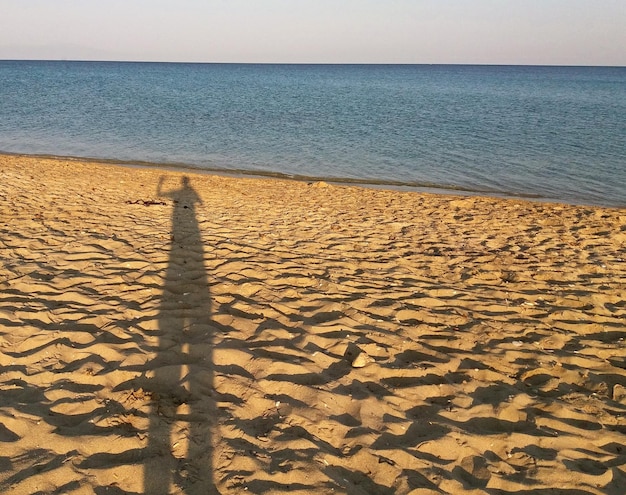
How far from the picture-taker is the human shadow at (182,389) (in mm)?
2751

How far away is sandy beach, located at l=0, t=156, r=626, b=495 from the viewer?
9.45 ft

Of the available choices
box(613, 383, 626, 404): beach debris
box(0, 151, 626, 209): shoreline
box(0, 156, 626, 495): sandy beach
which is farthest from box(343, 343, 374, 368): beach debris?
box(0, 151, 626, 209): shoreline

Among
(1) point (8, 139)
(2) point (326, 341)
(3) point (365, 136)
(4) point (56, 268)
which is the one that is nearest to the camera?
(2) point (326, 341)

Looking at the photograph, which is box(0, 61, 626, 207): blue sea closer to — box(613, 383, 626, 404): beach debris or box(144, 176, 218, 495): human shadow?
box(144, 176, 218, 495): human shadow

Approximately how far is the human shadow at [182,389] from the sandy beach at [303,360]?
0.02m

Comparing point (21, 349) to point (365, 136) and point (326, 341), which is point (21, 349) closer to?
point (326, 341)

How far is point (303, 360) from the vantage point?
3951 mm

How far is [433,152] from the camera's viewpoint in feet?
59.8

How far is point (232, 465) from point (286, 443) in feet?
1.28

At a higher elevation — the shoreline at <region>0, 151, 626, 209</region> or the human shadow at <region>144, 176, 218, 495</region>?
the shoreline at <region>0, 151, 626, 209</region>

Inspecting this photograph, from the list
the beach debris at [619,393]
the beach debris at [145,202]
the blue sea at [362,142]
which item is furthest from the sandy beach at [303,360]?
the blue sea at [362,142]

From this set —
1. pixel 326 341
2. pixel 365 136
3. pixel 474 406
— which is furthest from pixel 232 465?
pixel 365 136

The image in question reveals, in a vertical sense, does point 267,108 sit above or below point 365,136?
above

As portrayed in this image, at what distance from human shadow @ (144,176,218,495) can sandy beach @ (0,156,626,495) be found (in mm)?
17
